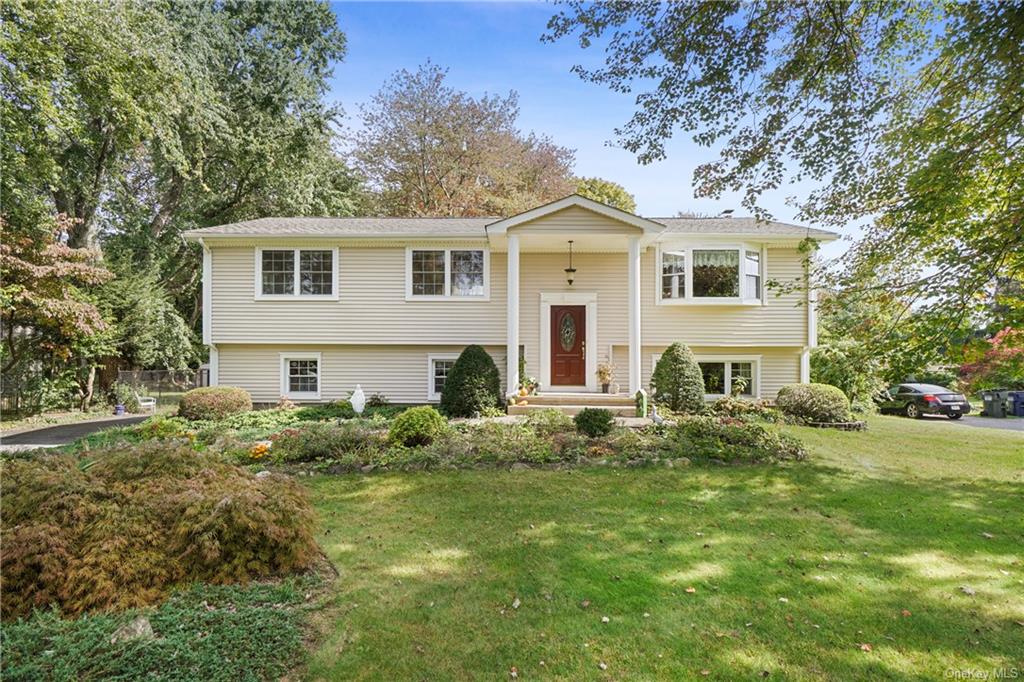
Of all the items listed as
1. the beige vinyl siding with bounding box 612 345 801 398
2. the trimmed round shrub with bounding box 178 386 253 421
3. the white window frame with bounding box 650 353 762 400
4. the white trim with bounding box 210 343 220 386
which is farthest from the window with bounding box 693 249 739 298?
the white trim with bounding box 210 343 220 386

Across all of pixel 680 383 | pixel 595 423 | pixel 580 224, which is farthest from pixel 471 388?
pixel 680 383

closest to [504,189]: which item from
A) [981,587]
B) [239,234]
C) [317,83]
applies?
[317,83]

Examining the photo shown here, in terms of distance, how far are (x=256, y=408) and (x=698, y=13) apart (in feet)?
41.8

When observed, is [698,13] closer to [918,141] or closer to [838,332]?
[918,141]

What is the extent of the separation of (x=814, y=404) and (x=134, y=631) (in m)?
12.0

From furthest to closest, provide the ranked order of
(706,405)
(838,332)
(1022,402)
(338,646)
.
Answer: (1022,402) < (706,405) < (838,332) < (338,646)

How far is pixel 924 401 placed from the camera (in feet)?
48.3

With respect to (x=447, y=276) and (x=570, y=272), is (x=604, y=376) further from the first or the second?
(x=447, y=276)

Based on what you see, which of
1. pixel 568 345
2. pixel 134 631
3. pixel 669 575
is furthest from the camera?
pixel 568 345

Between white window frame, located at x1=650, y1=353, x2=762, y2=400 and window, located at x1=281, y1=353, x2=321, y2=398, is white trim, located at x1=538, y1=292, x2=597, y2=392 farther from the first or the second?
window, located at x1=281, y1=353, x2=321, y2=398

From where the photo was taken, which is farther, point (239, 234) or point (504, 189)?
point (504, 189)

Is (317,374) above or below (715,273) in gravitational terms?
below

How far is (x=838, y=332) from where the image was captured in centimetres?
699

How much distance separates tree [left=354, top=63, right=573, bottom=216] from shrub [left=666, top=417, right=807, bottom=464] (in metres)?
16.6
